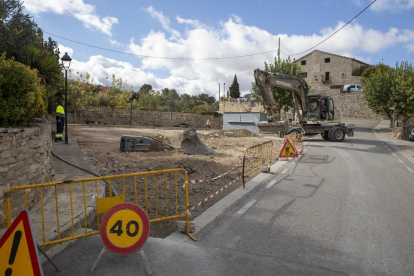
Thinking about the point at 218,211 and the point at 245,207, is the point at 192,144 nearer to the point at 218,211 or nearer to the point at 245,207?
the point at 245,207

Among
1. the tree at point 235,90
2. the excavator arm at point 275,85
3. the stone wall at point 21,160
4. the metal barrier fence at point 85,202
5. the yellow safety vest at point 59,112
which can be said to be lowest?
the metal barrier fence at point 85,202

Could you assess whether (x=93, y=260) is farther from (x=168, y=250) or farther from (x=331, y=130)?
(x=331, y=130)

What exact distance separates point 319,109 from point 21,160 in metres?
17.7

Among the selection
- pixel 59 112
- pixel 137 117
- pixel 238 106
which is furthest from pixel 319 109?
pixel 238 106

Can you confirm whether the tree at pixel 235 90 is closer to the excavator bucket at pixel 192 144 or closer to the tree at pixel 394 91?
the tree at pixel 394 91

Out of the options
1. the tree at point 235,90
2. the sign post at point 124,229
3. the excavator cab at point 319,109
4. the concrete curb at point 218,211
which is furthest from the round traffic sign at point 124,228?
the tree at point 235,90

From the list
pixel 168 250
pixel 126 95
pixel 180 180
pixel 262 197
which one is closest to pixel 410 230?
pixel 262 197

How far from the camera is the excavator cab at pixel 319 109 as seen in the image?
1888 cm

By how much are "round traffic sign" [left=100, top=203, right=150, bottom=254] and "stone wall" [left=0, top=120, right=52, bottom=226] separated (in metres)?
1.87

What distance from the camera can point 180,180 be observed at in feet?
26.5

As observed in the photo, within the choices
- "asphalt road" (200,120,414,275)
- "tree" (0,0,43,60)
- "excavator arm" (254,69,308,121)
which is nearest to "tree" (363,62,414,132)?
"excavator arm" (254,69,308,121)

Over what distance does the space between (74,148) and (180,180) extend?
5.91 m

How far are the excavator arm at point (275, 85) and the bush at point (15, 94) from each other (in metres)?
11.1

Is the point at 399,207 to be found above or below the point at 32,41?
below
